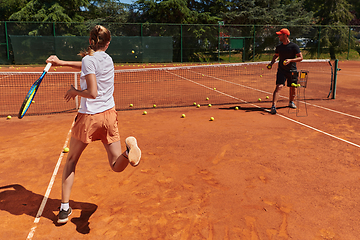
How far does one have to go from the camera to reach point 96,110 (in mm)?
3047

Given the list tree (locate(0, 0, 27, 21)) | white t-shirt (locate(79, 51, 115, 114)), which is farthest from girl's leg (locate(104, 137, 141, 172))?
tree (locate(0, 0, 27, 21))

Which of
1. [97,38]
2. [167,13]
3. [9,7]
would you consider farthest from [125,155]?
[9,7]

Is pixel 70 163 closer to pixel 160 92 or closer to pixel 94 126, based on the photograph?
pixel 94 126

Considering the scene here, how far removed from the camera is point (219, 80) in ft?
52.3

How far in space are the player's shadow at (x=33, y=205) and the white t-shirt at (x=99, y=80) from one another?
1.23 meters

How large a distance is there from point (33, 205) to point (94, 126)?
1.46 m

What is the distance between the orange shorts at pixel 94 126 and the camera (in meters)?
3.03

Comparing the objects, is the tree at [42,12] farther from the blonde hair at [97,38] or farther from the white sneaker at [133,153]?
the white sneaker at [133,153]

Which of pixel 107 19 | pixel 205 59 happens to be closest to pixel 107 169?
pixel 205 59

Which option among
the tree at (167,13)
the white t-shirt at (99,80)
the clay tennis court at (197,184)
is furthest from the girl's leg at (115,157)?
the tree at (167,13)

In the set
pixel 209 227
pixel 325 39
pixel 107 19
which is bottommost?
pixel 209 227

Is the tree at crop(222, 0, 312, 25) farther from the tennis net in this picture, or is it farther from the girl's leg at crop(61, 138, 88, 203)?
the girl's leg at crop(61, 138, 88, 203)

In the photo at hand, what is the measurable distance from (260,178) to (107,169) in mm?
2265

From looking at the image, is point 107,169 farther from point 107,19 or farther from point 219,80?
point 107,19
